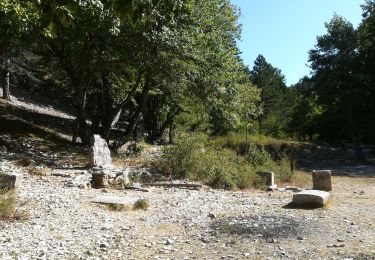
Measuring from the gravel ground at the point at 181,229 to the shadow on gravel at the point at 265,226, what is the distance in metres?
0.02

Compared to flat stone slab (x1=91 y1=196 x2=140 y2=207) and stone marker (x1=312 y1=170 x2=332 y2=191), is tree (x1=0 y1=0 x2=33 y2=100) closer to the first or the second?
flat stone slab (x1=91 y1=196 x2=140 y2=207)

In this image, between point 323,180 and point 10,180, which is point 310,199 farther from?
point 10,180

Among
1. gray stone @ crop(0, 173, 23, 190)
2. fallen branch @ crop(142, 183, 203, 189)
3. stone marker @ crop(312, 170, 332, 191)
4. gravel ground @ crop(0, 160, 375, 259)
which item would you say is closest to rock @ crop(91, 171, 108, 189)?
gravel ground @ crop(0, 160, 375, 259)

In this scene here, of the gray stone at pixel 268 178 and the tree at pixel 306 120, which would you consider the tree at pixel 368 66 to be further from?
the gray stone at pixel 268 178

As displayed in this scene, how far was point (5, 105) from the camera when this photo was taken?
23.8 metres

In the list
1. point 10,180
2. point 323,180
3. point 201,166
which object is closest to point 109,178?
point 10,180

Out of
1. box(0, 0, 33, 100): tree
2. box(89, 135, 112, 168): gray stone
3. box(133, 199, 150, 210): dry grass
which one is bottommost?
box(133, 199, 150, 210): dry grass

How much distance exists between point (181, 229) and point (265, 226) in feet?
5.03

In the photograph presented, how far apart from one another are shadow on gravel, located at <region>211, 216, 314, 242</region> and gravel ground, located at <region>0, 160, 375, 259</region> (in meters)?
0.02

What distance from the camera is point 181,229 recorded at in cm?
830

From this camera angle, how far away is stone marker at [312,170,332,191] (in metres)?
14.2

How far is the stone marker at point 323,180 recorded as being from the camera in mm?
14227

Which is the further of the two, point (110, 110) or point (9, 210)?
point (110, 110)

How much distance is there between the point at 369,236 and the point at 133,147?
41.3ft
